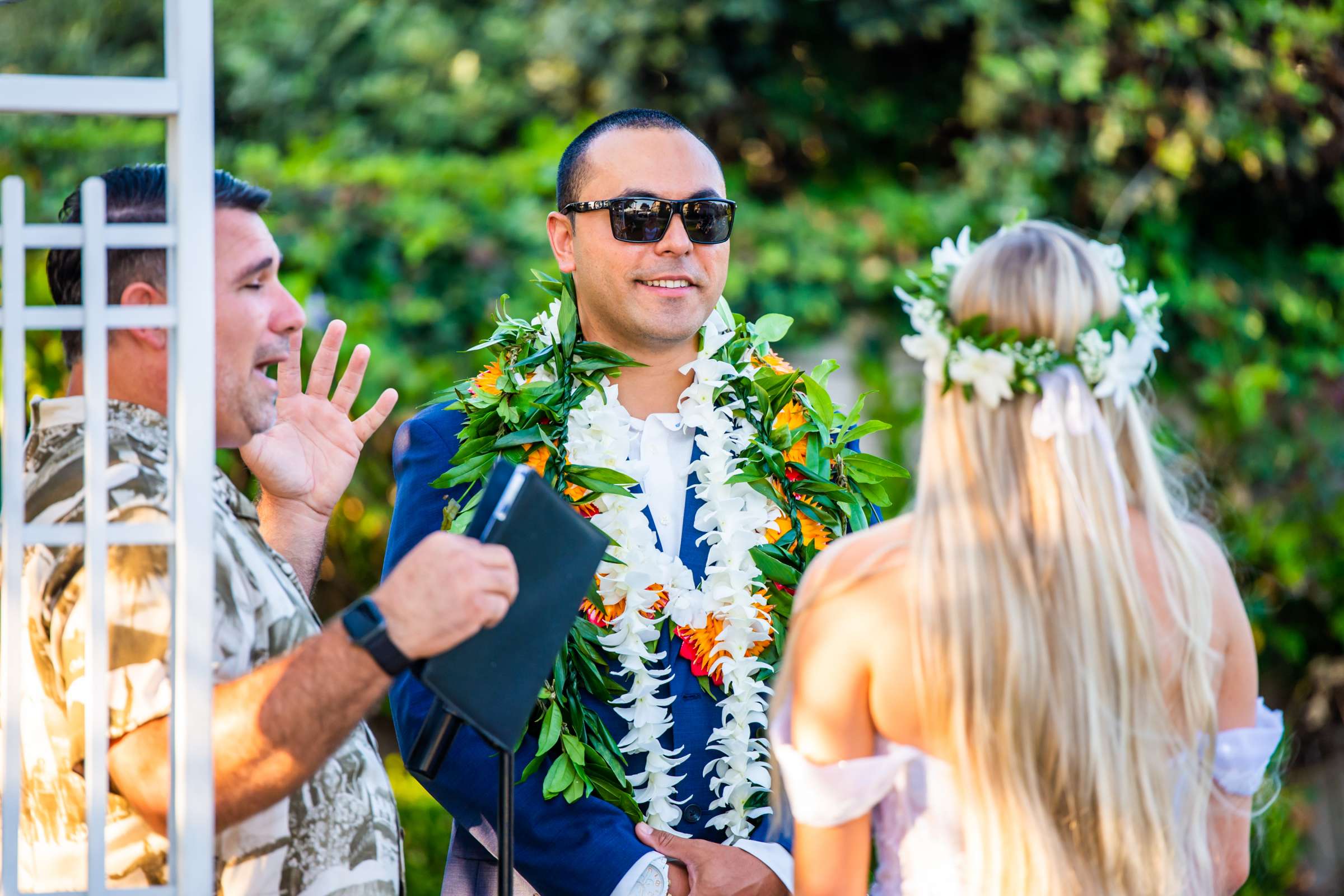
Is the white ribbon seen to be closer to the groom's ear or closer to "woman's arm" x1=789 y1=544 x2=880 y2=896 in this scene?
"woman's arm" x1=789 y1=544 x2=880 y2=896

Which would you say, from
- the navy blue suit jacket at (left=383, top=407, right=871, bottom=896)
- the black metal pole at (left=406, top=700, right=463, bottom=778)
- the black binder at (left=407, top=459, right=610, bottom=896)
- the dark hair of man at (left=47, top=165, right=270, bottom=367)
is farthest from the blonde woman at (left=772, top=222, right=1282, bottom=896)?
the dark hair of man at (left=47, top=165, right=270, bottom=367)

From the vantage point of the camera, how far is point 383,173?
597cm

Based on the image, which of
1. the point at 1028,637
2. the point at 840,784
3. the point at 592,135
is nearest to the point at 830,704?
the point at 840,784

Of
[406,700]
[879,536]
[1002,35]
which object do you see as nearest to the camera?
[879,536]

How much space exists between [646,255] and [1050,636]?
4.34 feet

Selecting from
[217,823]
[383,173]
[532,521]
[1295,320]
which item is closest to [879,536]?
[532,521]

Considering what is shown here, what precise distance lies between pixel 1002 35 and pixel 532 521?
5179 mm

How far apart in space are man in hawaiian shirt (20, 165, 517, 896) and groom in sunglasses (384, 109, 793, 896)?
36cm

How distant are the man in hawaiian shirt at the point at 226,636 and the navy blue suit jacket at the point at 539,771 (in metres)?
0.27

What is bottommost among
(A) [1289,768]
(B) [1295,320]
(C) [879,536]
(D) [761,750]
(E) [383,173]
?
(A) [1289,768]

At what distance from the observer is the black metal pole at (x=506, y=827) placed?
2062 millimetres

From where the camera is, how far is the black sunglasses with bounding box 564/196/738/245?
9.26ft

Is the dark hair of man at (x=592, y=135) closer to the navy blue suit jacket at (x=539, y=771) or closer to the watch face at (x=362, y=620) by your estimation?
the navy blue suit jacket at (x=539, y=771)

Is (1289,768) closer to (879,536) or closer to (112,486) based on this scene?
(879,536)
